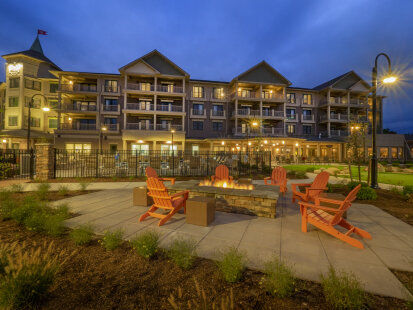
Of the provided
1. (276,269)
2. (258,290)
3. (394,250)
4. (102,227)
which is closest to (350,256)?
(394,250)

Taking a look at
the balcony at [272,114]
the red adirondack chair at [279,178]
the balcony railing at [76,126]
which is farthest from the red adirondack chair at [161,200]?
the balcony at [272,114]

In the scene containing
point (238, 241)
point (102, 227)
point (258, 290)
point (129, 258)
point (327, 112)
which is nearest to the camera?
point (258, 290)

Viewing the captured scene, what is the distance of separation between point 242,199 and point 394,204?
5410 millimetres

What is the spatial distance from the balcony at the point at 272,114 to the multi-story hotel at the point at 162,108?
0.16m

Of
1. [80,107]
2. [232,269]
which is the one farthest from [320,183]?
[80,107]

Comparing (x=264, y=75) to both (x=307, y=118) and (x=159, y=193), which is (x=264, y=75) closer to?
(x=307, y=118)

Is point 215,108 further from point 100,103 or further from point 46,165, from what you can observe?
point 46,165

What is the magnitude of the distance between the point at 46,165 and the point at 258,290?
504 inches

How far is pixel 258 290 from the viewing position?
223 cm

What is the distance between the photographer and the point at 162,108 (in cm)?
2723

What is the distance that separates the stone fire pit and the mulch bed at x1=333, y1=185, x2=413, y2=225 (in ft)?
11.5

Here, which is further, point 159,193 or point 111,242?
A: point 159,193

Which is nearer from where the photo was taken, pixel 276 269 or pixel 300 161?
pixel 276 269

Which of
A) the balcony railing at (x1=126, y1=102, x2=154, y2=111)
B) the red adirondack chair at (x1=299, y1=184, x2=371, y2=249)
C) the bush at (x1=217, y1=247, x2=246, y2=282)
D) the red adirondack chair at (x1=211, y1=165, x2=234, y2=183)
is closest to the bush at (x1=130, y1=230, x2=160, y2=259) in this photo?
the bush at (x1=217, y1=247, x2=246, y2=282)
